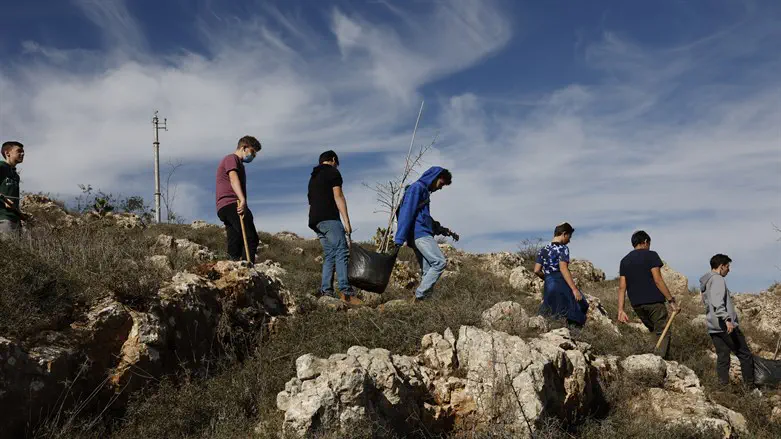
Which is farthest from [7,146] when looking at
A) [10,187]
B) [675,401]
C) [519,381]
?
[675,401]

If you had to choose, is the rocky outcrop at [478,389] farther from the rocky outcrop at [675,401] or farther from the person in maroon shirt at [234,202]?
the person in maroon shirt at [234,202]

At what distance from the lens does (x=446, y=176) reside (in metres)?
7.57

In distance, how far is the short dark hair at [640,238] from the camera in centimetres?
757

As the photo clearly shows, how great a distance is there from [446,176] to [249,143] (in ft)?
8.64

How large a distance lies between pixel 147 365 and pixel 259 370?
902 millimetres

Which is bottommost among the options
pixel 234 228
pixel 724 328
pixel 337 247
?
pixel 724 328

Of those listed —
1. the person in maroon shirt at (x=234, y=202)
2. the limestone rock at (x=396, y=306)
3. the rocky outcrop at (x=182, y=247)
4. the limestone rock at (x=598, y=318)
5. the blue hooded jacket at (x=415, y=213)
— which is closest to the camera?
the limestone rock at (x=396, y=306)

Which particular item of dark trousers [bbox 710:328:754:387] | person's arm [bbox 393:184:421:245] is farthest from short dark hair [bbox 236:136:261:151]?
dark trousers [bbox 710:328:754:387]

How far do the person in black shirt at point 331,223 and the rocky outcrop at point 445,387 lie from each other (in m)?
1.90

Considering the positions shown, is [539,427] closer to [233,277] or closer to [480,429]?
[480,429]

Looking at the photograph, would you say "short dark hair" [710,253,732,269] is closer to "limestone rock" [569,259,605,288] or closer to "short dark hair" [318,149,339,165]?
"short dark hair" [318,149,339,165]

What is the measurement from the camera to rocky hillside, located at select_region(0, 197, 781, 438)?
411cm

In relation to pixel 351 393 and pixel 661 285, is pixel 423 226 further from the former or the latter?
pixel 351 393

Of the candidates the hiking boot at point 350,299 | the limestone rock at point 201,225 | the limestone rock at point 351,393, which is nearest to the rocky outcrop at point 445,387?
the limestone rock at point 351,393
